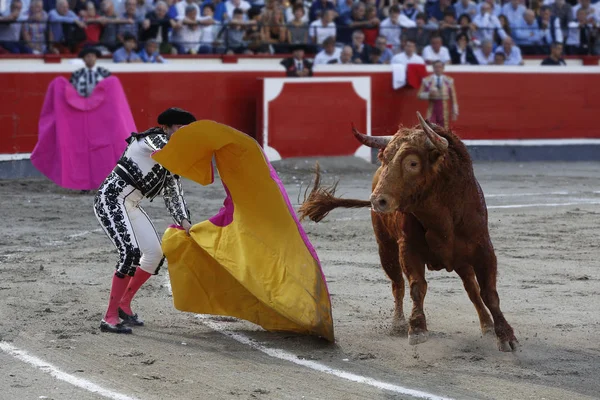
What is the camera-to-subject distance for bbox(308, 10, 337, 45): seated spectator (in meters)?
14.8

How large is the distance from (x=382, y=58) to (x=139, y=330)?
32.0 ft

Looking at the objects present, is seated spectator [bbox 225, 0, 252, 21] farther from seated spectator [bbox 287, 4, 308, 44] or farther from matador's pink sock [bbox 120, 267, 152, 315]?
matador's pink sock [bbox 120, 267, 152, 315]

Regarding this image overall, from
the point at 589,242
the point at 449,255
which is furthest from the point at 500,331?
the point at 589,242

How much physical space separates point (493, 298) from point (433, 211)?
1.75ft

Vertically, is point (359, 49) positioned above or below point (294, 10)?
below

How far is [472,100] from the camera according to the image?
51.5ft

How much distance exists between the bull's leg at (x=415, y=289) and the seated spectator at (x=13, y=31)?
8.20 metres

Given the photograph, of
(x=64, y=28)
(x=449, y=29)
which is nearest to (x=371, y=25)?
(x=449, y=29)

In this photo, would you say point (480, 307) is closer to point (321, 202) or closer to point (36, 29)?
point (321, 202)

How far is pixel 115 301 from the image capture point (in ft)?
19.8

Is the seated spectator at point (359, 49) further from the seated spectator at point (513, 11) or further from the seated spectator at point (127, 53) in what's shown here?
the seated spectator at point (127, 53)

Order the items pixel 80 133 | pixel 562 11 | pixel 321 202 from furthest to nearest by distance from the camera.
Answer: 1. pixel 562 11
2. pixel 80 133
3. pixel 321 202

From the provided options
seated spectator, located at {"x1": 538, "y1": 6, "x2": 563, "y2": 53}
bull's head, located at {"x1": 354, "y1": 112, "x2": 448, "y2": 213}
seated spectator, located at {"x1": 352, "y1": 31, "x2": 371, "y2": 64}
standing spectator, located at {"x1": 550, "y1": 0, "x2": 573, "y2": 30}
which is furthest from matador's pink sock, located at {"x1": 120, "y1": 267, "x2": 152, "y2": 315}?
standing spectator, located at {"x1": 550, "y1": 0, "x2": 573, "y2": 30}

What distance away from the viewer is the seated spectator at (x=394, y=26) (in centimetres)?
1520
